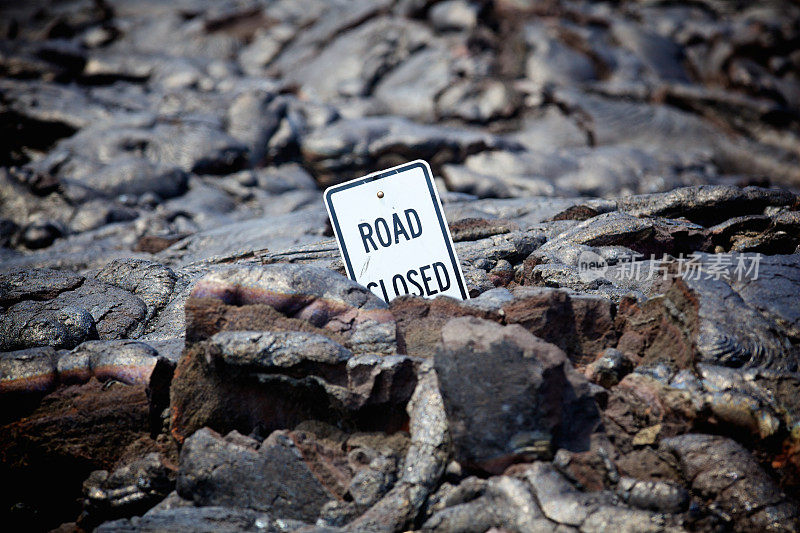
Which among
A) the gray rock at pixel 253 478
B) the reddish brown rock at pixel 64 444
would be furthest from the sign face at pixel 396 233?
the reddish brown rock at pixel 64 444

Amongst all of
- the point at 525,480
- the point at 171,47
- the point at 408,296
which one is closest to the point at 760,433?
the point at 525,480

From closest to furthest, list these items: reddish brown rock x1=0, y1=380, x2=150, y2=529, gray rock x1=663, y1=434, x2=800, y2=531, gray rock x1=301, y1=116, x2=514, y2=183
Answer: gray rock x1=663, y1=434, x2=800, y2=531 < reddish brown rock x1=0, y1=380, x2=150, y2=529 < gray rock x1=301, y1=116, x2=514, y2=183

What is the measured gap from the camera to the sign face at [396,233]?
268 cm

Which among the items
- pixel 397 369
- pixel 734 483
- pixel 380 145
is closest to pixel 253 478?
pixel 397 369

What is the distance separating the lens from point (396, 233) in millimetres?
2709

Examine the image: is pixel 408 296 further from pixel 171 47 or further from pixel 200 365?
pixel 171 47

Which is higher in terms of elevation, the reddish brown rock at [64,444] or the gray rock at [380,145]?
the reddish brown rock at [64,444]

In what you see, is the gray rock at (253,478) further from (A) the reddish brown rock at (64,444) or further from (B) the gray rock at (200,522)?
(A) the reddish brown rock at (64,444)

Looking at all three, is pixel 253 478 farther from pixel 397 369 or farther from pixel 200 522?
pixel 397 369

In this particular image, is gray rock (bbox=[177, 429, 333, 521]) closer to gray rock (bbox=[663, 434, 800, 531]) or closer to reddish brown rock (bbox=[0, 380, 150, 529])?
reddish brown rock (bbox=[0, 380, 150, 529])

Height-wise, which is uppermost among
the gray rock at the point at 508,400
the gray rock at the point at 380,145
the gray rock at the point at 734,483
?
the gray rock at the point at 508,400

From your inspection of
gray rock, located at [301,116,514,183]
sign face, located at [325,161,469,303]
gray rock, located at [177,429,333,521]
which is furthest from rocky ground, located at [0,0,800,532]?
gray rock, located at [301,116,514,183]

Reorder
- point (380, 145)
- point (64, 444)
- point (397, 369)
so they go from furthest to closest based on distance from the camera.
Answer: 1. point (380, 145)
2. point (64, 444)
3. point (397, 369)

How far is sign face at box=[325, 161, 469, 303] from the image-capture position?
268 centimetres
